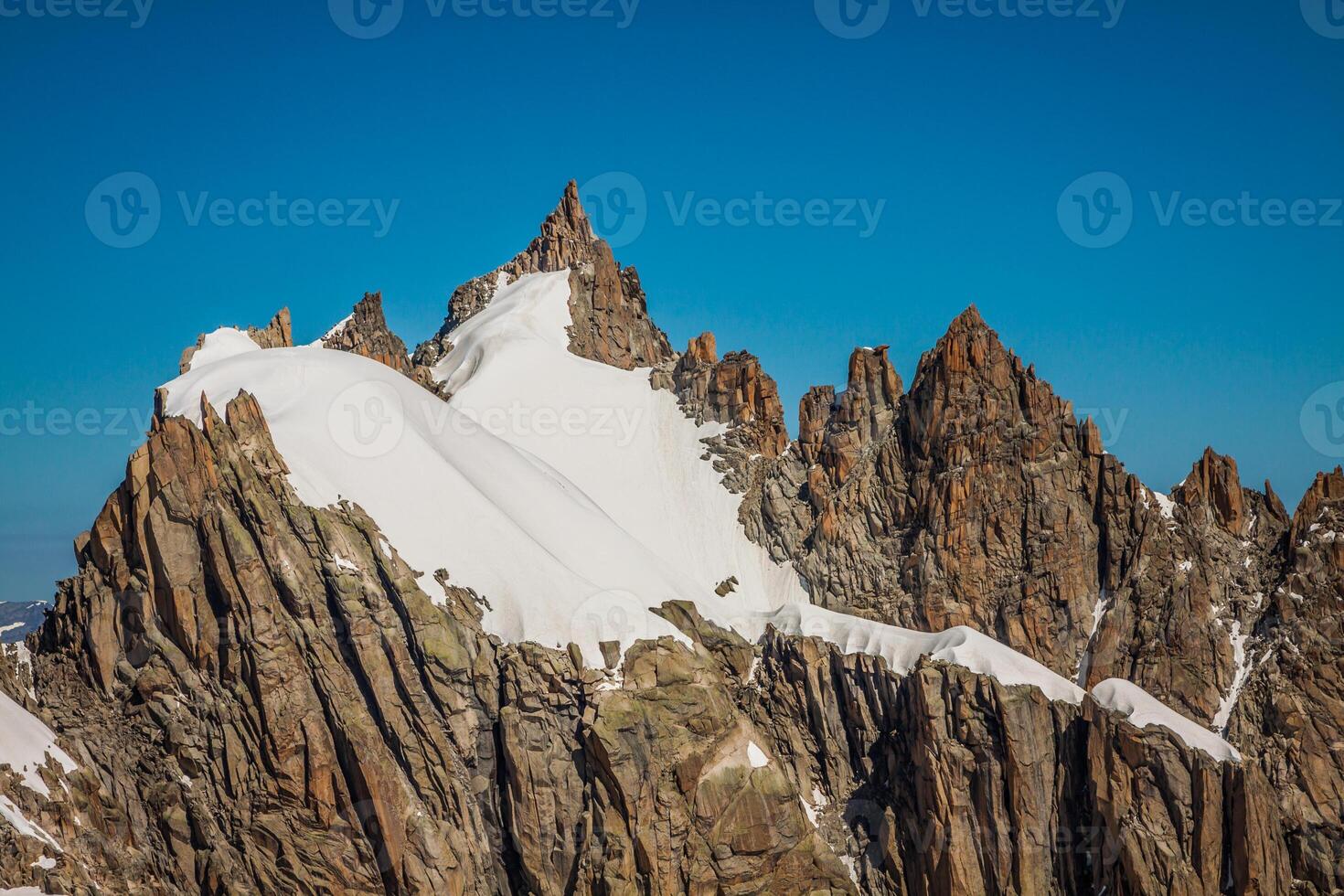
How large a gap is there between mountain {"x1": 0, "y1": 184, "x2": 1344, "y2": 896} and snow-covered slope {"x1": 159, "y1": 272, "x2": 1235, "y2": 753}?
32 cm

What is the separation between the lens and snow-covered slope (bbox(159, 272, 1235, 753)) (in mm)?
73562

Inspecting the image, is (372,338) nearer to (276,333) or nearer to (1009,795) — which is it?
(276,333)

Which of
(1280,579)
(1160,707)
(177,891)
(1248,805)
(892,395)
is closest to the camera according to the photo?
(177,891)

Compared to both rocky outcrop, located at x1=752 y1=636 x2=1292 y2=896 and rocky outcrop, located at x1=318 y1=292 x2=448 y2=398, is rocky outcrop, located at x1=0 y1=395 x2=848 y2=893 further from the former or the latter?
rocky outcrop, located at x1=318 y1=292 x2=448 y2=398

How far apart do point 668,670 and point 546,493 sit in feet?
63.2

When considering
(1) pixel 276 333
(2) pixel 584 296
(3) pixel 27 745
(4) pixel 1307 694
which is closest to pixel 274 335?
(1) pixel 276 333

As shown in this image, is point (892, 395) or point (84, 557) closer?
point (84, 557)

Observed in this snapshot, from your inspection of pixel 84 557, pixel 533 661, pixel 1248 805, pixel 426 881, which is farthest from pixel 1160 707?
pixel 84 557

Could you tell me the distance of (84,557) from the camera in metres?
67.4

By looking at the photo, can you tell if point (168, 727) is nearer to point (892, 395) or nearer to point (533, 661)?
point (533, 661)

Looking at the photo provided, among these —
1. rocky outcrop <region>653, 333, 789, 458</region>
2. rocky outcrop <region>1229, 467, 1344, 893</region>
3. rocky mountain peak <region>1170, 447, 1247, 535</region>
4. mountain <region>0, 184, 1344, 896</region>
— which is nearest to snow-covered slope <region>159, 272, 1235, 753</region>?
mountain <region>0, 184, 1344, 896</region>

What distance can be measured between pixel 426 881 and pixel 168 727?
54.1 feet

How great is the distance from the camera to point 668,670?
236 feet

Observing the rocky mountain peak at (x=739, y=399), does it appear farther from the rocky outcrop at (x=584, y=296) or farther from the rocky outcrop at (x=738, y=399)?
the rocky outcrop at (x=584, y=296)
